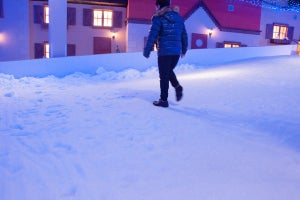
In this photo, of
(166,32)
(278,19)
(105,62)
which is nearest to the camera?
(166,32)

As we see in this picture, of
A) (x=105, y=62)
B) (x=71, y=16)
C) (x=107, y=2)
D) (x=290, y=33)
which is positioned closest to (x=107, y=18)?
(x=107, y=2)

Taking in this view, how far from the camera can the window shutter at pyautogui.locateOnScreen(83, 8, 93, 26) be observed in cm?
1566

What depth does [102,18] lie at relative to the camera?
15.9m

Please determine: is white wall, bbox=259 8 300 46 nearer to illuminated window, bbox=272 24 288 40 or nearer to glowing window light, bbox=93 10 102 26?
illuminated window, bbox=272 24 288 40

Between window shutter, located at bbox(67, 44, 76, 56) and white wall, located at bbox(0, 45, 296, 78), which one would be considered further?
window shutter, located at bbox(67, 44, 76, 56)

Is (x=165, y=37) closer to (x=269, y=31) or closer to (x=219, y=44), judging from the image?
(x=219, y=44)

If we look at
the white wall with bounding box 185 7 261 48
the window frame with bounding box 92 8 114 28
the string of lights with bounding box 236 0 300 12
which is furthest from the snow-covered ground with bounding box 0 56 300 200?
the string of lights with bounding box 236 0 300 12

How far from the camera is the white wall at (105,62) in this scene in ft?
25.2

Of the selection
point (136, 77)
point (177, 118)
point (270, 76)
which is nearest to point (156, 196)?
point (177, 118)

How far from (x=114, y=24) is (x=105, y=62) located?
7.59m

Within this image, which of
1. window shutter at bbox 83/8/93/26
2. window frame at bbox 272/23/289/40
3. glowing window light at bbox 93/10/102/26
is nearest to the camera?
window shutter at bbox 83/8/93/26

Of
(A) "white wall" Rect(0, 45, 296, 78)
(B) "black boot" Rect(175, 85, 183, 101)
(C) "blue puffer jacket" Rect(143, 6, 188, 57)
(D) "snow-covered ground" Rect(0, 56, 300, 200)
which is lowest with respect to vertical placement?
(D) "snow-covered ground" Rect(0, 56, 300, 200)

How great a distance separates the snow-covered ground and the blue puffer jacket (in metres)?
0.84

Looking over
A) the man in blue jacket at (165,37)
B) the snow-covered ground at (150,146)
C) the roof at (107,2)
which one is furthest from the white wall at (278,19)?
the man in blue jacket at (165,37)
